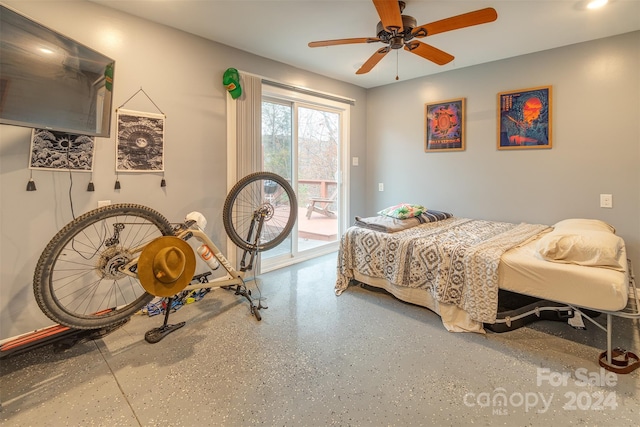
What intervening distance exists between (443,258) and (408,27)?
5.74 feet

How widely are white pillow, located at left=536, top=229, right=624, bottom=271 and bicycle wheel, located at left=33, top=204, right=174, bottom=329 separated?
2.59 meters

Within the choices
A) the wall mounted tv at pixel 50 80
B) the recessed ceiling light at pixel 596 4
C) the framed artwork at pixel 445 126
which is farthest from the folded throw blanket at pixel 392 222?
the wall mounted tv at pixel 50 80

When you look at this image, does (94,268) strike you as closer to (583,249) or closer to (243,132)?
(243,132)

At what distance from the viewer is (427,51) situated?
240 cm

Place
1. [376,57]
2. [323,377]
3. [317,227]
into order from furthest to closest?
[317,227] → [376,57] → [323,377]

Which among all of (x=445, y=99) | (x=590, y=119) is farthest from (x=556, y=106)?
(x=445, y=99)

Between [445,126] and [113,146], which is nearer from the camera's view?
[113,146]

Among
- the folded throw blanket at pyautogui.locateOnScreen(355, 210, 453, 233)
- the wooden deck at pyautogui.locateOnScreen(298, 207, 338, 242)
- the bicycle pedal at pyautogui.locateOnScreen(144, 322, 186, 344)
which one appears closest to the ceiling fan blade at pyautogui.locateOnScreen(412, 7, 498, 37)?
the folded throw blanket at pyautogui.locateOnScreen(355, 210, 453, 233)

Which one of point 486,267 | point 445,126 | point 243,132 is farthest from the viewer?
point 445,126

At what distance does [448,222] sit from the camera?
3428 mm

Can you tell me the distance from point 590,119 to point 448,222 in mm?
1657

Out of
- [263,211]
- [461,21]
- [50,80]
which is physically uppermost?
[461,21]

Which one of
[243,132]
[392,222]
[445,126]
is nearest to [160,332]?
[243,132]

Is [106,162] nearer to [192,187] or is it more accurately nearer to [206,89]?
[192,187]
